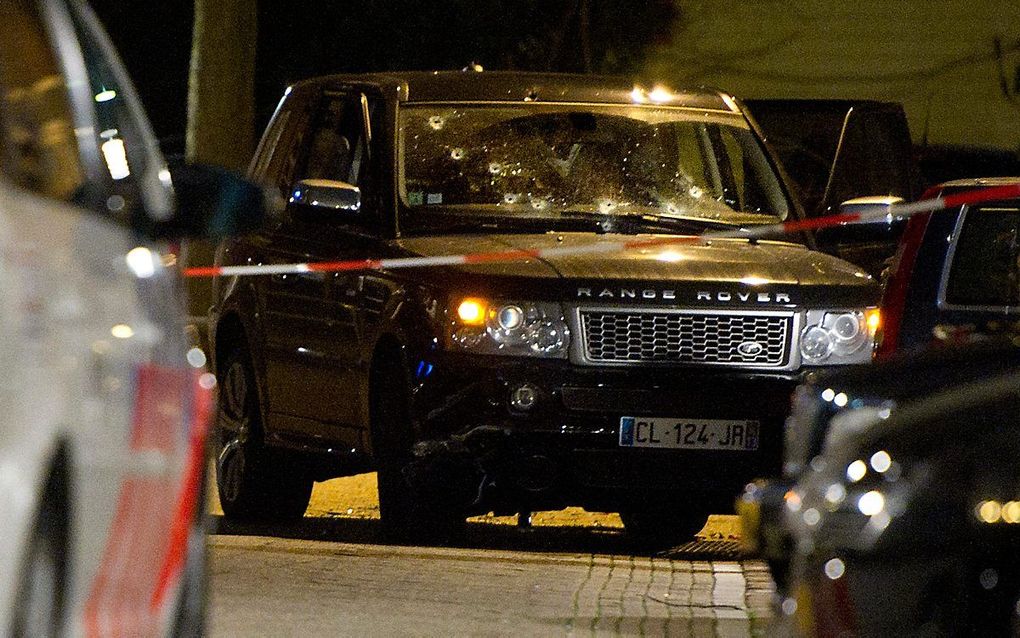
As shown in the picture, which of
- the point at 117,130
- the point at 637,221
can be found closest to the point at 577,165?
the point at 637,221

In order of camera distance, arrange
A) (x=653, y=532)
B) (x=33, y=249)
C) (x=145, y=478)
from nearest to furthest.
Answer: (x=33, y=249), (x=145, y=478), (x=653, y=532)

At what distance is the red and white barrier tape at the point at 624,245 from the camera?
9281 millimetres

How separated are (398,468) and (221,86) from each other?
11273mm

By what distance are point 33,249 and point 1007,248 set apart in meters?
5.83

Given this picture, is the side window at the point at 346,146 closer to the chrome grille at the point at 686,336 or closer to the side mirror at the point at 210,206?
the chrome grille at the point at 686,336

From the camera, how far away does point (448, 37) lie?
84.8ft

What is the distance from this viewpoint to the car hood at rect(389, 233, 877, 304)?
9.23 meters

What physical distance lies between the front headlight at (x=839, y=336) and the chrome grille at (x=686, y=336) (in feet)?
0.32

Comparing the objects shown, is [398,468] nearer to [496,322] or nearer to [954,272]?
[496,322]

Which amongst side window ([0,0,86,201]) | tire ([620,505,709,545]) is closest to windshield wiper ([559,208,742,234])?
tire ([620,505,709,545])

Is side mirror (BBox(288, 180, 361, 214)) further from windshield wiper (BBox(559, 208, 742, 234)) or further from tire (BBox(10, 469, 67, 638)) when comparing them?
tire (BBox(10, 469, 67, 638))

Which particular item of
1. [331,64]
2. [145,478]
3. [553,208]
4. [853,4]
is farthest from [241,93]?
[145,478]

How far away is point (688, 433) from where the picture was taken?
9.34m

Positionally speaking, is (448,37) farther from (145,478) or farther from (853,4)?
(145,478)
